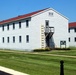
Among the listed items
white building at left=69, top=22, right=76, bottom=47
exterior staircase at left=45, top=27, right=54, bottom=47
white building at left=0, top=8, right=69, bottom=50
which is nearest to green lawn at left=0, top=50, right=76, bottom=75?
white building at left=0, top=8, right=69, bottom=50

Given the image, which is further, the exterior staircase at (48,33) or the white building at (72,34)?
the white building at (72,34)

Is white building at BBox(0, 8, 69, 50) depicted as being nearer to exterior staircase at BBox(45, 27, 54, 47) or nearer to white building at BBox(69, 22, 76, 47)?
exterior staircase at BBox(45, 27, 54, 47)

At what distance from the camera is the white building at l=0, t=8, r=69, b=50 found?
1788 inches

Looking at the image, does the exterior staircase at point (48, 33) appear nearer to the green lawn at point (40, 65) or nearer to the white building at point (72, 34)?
the white building at point (72, 34)

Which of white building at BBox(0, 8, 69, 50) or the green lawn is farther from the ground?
white building at BBox(0, 8, 69, 50)

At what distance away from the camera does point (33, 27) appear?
45156 millimetres

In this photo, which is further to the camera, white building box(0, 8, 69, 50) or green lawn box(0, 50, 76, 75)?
white building box(0, 8, 69, 50)

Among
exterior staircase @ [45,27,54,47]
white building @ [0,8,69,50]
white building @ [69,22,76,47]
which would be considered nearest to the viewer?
white building @ [0,8,69,50]

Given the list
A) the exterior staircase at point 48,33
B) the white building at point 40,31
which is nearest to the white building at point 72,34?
the white building at point 40,31

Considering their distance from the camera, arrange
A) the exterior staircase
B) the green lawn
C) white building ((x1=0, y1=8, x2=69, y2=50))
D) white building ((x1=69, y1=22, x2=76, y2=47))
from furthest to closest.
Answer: white building ((x1=69, y1=22, x2=76, y2=47))
the exterior staircase
white building ((x1=0, y1=8, x2=69, y2=50))
the green lawn

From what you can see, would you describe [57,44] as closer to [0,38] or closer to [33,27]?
[33,27]

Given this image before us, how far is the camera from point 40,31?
1809 inches

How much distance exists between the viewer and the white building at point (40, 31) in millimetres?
45406

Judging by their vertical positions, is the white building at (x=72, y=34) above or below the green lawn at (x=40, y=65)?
above
